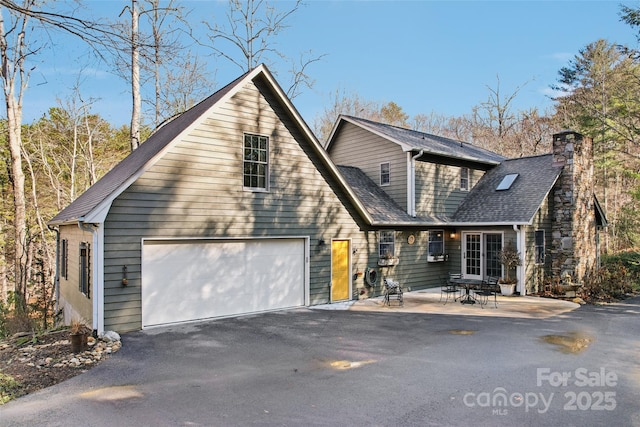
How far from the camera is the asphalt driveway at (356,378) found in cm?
467

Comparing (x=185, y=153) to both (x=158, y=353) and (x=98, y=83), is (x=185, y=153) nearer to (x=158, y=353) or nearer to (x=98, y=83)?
(x=158, y=353)

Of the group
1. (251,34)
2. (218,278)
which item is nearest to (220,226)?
(218,278)

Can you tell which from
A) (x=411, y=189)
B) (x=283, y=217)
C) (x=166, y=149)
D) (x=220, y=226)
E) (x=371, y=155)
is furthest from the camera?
(x=371, y=155)

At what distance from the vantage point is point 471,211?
14891 millimetres

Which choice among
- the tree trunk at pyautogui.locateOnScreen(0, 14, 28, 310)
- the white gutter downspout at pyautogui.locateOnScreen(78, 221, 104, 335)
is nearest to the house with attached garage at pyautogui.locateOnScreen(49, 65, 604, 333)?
the white gutter downspout at pyautogui.locateOnScreen(78, 221, 104, 335)

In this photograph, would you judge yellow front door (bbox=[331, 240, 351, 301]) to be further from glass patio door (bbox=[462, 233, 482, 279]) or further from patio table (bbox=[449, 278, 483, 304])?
glass patio door (bbox=[462, 233, 482, 279])

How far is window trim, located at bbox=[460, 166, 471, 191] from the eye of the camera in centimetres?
1614

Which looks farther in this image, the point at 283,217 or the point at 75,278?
the point at 283,217

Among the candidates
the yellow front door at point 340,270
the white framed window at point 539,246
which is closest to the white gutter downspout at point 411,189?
the yellow front door at point 340,270

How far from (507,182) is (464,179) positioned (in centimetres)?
160

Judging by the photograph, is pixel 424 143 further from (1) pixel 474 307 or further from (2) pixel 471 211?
(1) pixel 474 307

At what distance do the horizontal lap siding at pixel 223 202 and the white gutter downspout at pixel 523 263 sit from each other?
5.37m

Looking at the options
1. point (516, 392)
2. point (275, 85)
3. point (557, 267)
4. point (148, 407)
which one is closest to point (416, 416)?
point (516, 392)

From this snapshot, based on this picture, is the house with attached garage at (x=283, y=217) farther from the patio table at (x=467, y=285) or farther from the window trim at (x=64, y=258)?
the patio table at (x=467, y=285)
